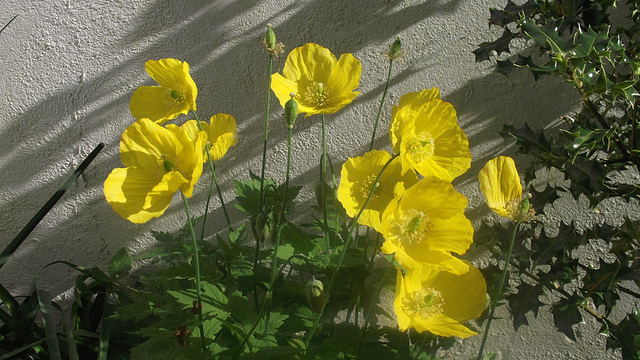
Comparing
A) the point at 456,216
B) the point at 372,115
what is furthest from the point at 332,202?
the point at 456,216

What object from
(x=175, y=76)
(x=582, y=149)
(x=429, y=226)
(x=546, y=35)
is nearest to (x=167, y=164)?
(x=175, y=76)

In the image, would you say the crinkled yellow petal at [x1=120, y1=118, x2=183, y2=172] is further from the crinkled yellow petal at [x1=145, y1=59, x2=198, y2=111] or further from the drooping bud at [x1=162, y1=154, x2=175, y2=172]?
the crinkled yellow petal at [x1=145, y1=59, x2=198, y2=111]

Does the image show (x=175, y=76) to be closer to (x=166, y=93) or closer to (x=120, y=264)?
(x=166, y=93)

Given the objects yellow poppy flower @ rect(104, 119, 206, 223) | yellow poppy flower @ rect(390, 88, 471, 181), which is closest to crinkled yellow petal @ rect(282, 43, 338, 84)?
yellow poppy flower @ rect(390, 88, 471, 181)

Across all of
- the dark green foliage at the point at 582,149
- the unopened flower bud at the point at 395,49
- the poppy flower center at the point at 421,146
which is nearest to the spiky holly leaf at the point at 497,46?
the dark green foliage at the point at 582,149

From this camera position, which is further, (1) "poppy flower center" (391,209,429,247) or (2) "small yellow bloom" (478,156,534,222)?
(2) "small yellow bloom" (478,156,534,222)

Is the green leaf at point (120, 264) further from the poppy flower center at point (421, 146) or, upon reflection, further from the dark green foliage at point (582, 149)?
the dark green foliage at point (582, 149)
